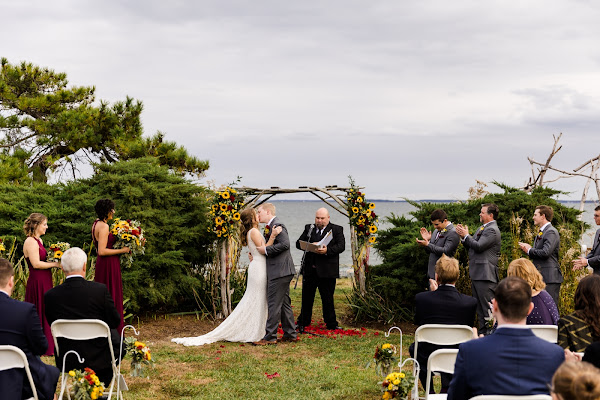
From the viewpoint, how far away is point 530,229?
993 cm

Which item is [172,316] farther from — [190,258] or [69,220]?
[69,220]

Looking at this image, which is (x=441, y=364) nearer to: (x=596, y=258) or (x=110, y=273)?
(x=596, y=258)

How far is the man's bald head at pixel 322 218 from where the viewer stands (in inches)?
379

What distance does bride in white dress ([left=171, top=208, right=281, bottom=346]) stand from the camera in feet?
29.8

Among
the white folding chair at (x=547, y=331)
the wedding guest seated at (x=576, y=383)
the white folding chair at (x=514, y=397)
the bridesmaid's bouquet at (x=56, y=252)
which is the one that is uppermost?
the bridesmaid's bouquet at (x=56, y=252)

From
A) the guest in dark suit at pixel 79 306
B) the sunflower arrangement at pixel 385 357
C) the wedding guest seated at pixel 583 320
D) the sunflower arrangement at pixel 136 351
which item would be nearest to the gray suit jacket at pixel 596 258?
the sunflower arrangement at pixel 385 357

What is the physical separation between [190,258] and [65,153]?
417 inches

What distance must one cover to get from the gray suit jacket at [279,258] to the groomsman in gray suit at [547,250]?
334 centimetres

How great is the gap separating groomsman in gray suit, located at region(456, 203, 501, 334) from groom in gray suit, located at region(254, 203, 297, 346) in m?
2.58

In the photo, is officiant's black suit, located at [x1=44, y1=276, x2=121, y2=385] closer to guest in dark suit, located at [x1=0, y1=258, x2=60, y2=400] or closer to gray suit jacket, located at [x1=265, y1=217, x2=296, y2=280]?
guest in dark suit, located at [x1=0, y1=258, x2=60, y2=400]

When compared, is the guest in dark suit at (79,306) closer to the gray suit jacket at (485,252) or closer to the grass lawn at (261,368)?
the grass lawn at (261,368)

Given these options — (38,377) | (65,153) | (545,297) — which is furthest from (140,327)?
(65,153)

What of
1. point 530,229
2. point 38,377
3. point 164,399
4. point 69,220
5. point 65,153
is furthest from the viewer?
point 65,153

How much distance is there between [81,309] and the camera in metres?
5.25
